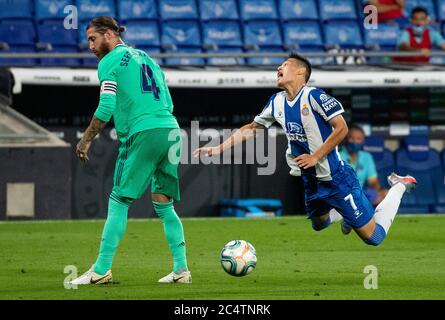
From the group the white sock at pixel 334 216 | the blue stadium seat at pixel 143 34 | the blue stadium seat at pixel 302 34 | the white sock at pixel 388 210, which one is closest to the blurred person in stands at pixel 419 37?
the blue stadium seat at pixel 302 34

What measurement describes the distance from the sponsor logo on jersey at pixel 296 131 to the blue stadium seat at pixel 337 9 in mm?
11414

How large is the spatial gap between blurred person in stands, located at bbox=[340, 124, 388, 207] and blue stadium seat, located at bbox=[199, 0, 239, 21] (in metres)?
3.26

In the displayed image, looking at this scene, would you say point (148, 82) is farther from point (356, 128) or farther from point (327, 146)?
point (356, 128)

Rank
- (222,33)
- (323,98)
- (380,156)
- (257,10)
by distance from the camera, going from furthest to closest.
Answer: (257,10), (222,33), (380,156), (323,98)

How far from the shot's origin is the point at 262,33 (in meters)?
21.3

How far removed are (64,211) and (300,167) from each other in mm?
8359

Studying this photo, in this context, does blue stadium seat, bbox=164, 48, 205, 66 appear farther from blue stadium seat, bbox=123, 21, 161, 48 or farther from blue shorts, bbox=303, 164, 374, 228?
blue shorts, bbox=303, 164, 374, 228

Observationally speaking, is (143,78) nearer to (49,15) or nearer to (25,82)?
(25,82)

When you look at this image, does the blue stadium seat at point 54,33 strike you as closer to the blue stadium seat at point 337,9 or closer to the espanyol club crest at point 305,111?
the blue stadium seat at point 337,9

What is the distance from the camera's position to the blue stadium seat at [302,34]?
21.4 m

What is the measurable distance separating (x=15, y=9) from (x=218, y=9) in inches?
137

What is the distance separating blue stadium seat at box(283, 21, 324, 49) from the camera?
843 inches

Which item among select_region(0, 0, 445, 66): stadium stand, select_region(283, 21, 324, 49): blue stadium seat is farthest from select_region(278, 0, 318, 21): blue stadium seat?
select_region(283, 21, 324, 49): blue stadium seat

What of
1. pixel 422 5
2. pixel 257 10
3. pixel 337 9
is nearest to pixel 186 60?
pixel 257 10
